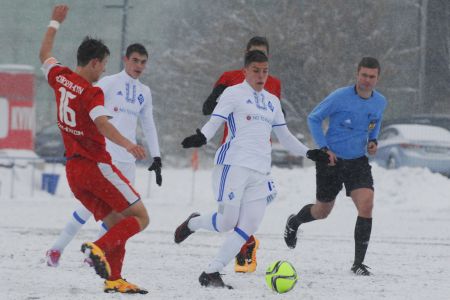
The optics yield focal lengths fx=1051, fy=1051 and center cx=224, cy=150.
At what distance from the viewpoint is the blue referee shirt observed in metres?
9.51

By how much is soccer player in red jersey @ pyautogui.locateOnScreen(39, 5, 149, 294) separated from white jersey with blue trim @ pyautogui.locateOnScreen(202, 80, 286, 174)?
3.39 ft

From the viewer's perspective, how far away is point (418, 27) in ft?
147

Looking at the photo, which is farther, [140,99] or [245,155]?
[140,99]

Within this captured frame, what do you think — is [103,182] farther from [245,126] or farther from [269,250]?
[269,250]

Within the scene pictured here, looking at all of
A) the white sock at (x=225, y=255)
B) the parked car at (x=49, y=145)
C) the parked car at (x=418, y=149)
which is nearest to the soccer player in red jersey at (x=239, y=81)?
the white sock at (x=225, y=255)

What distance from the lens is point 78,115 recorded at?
718cm

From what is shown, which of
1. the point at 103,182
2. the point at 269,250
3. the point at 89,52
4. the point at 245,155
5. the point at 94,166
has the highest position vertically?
the point at 89,52

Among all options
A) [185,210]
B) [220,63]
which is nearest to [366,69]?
[185,210]

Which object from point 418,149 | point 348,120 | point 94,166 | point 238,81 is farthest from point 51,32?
point 418,149

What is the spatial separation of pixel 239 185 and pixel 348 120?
6.16ft

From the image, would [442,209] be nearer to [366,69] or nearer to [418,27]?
[366,69]

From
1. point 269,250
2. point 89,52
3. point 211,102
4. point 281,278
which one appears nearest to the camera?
point 89,52

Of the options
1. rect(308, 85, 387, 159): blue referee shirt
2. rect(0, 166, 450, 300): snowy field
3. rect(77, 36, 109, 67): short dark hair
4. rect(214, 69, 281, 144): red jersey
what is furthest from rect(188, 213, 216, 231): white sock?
rect(77, 36, 109, 67): short dark hair

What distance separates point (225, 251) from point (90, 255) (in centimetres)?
133
